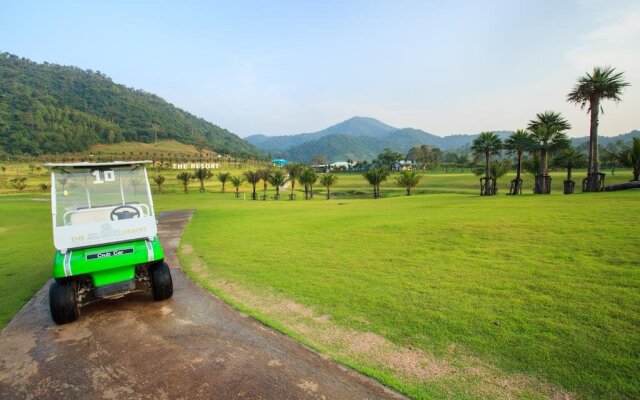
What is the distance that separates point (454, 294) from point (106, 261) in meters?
8.48

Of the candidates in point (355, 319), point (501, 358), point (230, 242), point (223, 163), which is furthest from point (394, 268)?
point (223, 163)

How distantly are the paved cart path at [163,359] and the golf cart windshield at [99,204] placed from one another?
1994 millimetres

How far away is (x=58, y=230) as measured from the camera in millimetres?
8055

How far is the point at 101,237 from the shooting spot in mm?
8430

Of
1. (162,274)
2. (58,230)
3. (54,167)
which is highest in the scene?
(54,167)

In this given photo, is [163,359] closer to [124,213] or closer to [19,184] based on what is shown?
[124,213]

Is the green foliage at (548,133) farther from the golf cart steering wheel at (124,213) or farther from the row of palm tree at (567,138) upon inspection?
the golf cart steering wheel at (124,213)

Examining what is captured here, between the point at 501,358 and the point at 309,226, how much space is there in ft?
49.6

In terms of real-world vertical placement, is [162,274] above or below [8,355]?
above

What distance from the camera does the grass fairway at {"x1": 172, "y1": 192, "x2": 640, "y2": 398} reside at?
5523mm

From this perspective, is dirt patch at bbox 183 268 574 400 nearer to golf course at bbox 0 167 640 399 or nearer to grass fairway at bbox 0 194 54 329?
golf course at bbox 0 167 640 399

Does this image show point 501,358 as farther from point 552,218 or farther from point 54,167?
point 552,218

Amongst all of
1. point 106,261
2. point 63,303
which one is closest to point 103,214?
point 106,261

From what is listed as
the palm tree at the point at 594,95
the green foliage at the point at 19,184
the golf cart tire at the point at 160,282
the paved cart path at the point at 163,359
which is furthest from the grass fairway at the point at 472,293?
the green foliage at the point at 19,184
